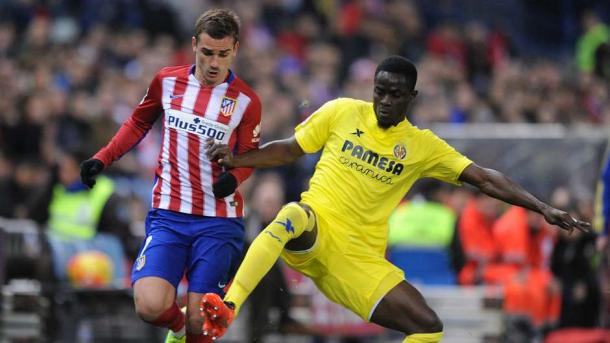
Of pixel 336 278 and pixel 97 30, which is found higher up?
pixel 97 30

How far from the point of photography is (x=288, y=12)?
22438mm

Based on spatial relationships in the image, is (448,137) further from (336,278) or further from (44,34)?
(336,278)

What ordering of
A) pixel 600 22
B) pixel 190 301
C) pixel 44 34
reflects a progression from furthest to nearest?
pixel 600 22 → pixel 44 34 → pixel 190 301

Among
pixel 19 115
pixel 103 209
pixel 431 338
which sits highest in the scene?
pixel 19 115

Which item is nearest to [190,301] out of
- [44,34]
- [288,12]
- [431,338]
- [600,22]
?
[431,338]

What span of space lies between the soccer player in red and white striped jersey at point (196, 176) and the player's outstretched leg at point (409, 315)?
3.72 ft

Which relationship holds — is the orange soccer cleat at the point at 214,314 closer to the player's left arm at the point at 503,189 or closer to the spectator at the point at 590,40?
the player's left arm at the point at 503,189

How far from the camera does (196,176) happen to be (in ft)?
32.6

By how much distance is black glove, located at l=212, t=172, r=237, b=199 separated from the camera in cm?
970

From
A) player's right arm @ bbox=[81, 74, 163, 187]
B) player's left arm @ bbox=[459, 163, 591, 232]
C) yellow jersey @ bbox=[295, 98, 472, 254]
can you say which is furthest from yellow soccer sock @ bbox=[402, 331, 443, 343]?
player's right arm @ bbox=[81, 74, 163, 187]

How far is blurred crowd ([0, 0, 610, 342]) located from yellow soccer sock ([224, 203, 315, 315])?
222 inches

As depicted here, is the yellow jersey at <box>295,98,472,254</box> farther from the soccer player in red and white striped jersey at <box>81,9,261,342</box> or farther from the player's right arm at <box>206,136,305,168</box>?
the soccer player in red and white striped jersey at <box>81,9,261,342</box>

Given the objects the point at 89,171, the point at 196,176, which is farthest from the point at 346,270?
the point at 89,171

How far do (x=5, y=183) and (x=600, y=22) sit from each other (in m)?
13.4
